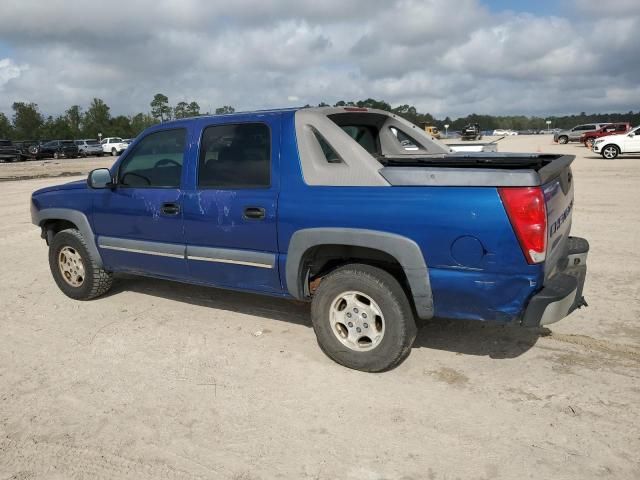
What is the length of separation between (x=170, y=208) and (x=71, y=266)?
181 cm

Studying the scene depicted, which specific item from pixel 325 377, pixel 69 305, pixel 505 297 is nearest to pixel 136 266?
pixel 69 305

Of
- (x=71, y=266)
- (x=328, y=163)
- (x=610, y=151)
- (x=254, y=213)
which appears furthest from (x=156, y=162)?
(x=610, y=151)

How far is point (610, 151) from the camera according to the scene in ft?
79.8

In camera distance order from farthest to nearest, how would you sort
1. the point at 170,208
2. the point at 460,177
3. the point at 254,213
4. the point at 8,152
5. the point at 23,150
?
1. the point at 23,150
2. the point at 8,152
3. the point at 170,208
4. the point at 254,213
5. the point at 460,177

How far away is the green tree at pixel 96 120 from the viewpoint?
76.6 m

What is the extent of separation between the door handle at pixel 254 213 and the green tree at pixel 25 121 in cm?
7480

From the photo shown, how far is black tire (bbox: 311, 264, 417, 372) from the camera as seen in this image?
11.5ft

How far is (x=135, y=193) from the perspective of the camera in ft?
15.5

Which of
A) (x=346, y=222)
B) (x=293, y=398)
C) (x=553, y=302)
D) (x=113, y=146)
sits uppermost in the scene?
(x=113, y=146)

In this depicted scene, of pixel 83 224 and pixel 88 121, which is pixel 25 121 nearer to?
pixel 88 121

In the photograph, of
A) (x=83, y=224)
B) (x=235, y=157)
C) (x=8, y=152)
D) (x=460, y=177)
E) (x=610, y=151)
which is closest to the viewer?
(x=460, y=177)

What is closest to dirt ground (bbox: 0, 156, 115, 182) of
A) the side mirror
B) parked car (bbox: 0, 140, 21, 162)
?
parked car (bbox: 0, 140, 21, 162)

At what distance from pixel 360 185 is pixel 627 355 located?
2.32 m

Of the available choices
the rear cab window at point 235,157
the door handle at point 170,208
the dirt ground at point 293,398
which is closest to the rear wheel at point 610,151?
the dirt ground at point 293,398
